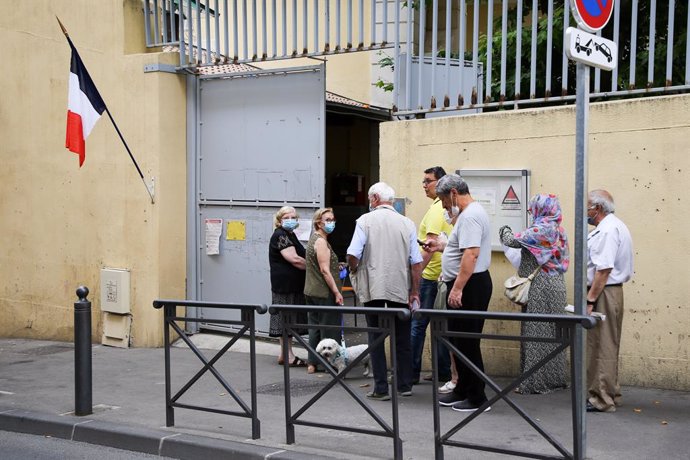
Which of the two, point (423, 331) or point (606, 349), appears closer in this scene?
point (606, 349)

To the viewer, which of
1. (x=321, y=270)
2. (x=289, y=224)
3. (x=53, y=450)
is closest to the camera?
(x=53, y=450)

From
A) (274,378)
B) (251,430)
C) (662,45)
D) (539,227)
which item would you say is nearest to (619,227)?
(539,227)

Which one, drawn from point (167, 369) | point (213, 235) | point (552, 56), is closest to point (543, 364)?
point (167, 369)

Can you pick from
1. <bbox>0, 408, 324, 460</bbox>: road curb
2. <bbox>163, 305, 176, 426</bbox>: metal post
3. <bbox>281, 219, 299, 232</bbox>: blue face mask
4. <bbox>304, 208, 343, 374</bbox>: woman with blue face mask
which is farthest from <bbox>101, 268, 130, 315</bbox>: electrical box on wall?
<bbox>163, 305, 176, 426</bbox>: metal post

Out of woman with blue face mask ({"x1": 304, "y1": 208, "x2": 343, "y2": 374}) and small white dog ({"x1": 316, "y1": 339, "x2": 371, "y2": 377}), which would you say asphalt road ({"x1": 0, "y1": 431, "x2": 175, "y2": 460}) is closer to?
small white dog ({"x1": 316, "y1": 339, "x2": 371, "y2": 377})

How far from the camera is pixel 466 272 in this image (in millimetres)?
7129

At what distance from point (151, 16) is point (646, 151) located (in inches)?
241

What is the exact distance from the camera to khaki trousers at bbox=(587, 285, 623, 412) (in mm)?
7039

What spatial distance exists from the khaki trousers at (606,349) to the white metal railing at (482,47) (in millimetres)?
1907

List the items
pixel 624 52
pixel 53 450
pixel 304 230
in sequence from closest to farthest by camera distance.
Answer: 1. pixel 53 450
2. pixel 624 52
3. pixel 304 230

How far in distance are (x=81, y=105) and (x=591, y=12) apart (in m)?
6.29

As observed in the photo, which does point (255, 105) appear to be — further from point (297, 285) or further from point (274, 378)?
point (274, 378)

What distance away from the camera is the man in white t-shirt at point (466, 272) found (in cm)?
714

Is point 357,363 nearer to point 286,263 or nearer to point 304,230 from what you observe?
point 286,263
